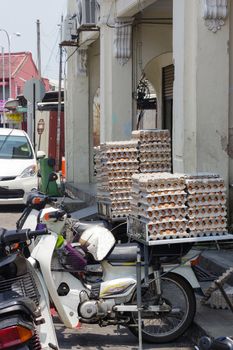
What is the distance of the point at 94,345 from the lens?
5.64 meters

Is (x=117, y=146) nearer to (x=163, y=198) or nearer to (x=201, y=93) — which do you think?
(x=201, y=93)

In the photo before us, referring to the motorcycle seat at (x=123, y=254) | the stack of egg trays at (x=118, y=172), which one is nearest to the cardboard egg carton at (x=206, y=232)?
the motorcycle seat at (x=123, y=254)

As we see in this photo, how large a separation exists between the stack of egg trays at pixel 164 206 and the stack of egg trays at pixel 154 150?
2286 mm

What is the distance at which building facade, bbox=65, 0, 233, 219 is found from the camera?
852cm

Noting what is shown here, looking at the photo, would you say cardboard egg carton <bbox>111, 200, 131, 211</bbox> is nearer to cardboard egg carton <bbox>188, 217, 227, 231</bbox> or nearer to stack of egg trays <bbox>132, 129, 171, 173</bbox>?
stack of egg trays <bbox>132, 129, 171, 173</bbox>

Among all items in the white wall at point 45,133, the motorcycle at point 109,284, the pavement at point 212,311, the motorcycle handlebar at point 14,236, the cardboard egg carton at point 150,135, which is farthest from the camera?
the white wall at point 45,133

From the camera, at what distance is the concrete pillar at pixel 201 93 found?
8492 millimetres

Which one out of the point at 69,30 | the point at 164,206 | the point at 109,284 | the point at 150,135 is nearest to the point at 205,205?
the point at 164,206

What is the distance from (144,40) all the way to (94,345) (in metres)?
9.10

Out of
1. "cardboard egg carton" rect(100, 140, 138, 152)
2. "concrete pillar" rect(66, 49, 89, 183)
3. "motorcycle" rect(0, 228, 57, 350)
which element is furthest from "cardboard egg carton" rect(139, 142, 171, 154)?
"concrete pillar" rect(66, 49, 89, 183)

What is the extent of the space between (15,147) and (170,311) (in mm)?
10420

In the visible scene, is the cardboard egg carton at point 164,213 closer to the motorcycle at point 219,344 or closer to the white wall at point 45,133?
the motorcycle at point 219,344

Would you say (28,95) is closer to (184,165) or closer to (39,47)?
(184,165)

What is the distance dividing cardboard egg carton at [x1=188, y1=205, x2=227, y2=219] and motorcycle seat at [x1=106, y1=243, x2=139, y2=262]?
0.56m
